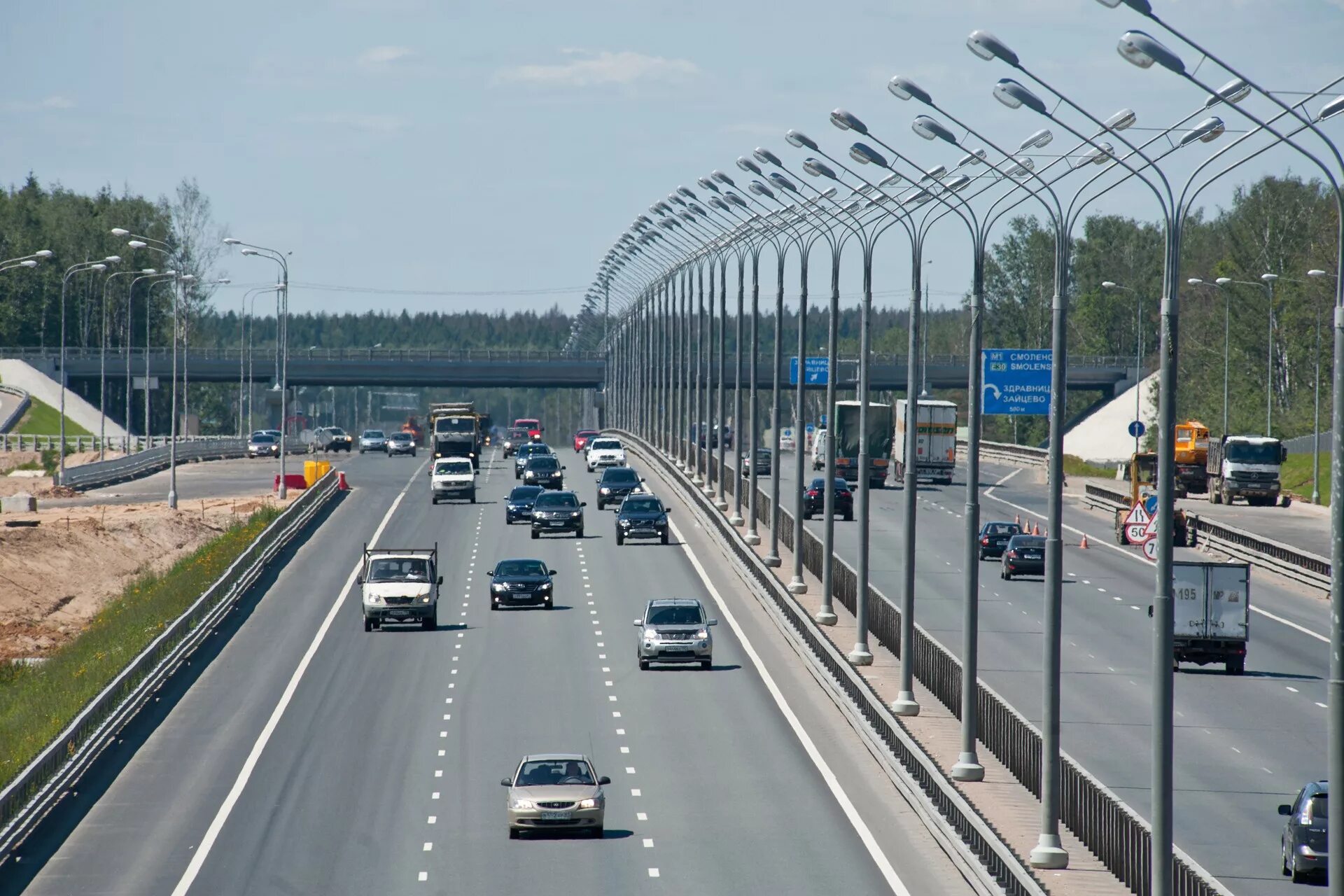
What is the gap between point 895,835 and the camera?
3056 centimetres

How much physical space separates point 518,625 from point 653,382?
7029cm

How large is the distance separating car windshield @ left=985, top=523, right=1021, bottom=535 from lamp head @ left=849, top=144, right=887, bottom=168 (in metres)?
32.8

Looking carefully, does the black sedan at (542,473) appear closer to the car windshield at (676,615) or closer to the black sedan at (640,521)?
the black sedan at (640,521)

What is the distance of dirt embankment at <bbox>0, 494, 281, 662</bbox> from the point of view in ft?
252

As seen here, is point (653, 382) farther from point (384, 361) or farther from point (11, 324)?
point (11, 324)

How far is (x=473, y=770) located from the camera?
117 ft

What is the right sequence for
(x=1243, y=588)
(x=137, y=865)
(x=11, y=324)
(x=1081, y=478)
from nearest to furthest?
(x=137, y=865) → (x=1243, y=588) → (x=1081, y=478) → (x=11, y=324)

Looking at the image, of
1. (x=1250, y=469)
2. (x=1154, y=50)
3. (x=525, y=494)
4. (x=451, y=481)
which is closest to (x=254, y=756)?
(x=1154, y=50)

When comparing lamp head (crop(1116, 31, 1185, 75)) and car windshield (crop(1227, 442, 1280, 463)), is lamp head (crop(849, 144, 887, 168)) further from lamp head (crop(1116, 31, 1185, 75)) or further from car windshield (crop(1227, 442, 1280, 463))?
car windshield (crop(1227, 442, 1280, 463))

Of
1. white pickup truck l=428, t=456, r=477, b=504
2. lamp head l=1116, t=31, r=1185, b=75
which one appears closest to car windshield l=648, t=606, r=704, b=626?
lamp head l=1116, t=31, r=1185, b=75

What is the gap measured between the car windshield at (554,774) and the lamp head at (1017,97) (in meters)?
11.8

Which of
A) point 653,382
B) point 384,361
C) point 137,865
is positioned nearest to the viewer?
point 137,865

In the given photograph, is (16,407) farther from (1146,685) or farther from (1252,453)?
(1146,685)

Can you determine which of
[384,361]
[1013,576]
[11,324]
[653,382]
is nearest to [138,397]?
[11,324]
